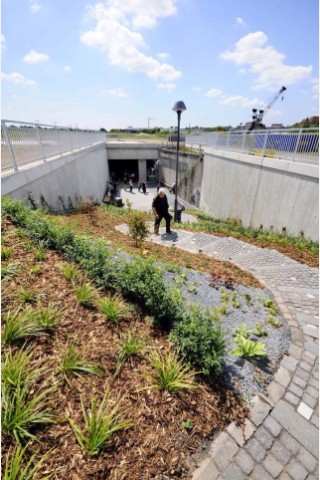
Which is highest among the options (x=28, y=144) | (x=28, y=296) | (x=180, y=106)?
(x=180, y=106)

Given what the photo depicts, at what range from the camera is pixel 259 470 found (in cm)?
214

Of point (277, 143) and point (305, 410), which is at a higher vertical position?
point (277, 143)

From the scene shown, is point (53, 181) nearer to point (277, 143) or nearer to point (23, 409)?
point (23, 409)

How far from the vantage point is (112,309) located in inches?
115

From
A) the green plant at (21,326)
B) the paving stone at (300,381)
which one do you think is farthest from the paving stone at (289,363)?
the green plant at (21,326)

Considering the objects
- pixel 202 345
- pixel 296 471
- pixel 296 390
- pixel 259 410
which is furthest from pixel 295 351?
pixel 202 345

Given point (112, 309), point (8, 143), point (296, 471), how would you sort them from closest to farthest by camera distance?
1. point (296, 471)
2. point (112, 309)
3. point (8, 143)

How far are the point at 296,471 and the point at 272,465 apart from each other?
0.23m

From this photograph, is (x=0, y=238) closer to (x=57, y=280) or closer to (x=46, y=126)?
(x=57, y=280)

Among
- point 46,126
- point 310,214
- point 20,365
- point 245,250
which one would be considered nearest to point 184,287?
point 20,365

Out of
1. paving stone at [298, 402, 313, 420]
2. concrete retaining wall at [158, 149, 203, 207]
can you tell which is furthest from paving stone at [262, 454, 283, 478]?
concrete retaining wall at [158, 149, 203, 207]

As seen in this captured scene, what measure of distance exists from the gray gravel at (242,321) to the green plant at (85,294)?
1.61 meters

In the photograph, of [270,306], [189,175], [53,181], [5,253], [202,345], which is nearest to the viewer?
[202,345]

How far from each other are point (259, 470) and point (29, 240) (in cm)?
410
